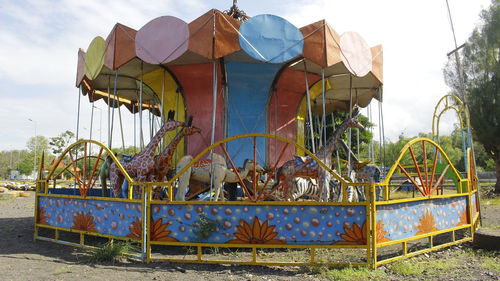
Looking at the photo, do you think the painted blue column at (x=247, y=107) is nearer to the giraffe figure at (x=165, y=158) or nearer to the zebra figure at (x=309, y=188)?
the zebra figure at (x=309, y=188)

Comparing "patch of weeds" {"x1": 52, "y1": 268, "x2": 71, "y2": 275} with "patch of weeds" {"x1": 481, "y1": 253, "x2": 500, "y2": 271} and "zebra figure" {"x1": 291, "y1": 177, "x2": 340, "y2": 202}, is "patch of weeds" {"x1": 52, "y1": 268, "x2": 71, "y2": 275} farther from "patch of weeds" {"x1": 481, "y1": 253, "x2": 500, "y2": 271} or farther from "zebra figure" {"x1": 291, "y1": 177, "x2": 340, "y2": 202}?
"patch of weeds" {"x1": 481, "y1": 253, "x2": 500, "y2": 271}

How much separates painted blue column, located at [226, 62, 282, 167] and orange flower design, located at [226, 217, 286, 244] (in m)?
4.17

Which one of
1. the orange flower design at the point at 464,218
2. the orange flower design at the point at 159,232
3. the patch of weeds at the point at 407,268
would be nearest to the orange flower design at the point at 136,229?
the orange flower design at the point at 159,232

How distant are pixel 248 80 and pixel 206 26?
8.13ft

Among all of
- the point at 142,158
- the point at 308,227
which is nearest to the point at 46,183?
the point at 142,158

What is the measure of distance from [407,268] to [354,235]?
822 mm

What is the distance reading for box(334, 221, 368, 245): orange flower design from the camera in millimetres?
5172

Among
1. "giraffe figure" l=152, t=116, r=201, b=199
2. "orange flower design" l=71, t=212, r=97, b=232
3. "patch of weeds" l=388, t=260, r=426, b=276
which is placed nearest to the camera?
"patch of weeds" l=388, t=260, r=426, b=276

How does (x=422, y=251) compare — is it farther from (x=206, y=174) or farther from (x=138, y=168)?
(x=138, y=168)

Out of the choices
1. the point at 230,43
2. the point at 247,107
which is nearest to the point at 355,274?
the point at 230,43

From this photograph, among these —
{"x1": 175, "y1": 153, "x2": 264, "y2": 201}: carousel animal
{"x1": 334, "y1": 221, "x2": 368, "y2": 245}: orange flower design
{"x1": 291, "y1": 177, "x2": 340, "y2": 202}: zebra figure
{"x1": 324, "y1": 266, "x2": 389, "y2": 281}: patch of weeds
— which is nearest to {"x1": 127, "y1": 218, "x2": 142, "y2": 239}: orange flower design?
{"x1": 175, "y1": 153, "x2": 264, "y2": 201}: carousel animal

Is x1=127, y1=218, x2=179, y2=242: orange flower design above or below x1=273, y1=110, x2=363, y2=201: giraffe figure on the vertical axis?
below

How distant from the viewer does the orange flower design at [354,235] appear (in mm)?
5172

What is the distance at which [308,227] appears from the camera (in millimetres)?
5242
